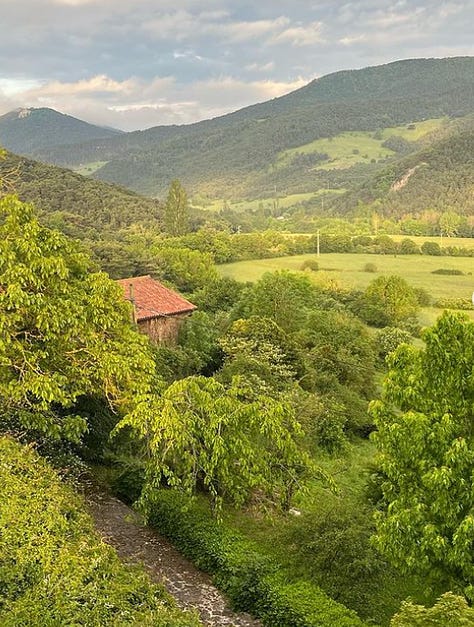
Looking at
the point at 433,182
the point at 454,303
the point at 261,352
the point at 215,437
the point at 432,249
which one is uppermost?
the point at 433,182

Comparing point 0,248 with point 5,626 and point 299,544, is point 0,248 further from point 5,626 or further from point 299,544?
point 299,544

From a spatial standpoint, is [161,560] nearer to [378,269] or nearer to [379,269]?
[378,269]

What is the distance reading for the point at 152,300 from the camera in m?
30.3

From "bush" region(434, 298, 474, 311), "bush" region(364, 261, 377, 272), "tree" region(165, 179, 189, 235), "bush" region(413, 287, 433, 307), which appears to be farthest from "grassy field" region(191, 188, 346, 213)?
"bush" region(434, 298, 474, 311)

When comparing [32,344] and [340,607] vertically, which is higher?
[32,344]

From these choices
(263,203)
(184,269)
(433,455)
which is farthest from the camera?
(263,203)

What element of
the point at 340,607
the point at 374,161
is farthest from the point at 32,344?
the point at 374,161

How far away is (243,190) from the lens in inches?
7313

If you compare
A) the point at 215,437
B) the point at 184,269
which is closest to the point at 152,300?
the point at 215,437

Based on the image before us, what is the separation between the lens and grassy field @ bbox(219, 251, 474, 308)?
199 ft

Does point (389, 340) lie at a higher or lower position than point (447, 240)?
lower

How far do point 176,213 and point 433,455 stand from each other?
69527mm

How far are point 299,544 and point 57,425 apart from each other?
5890mm

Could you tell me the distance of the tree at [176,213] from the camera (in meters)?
75.6
